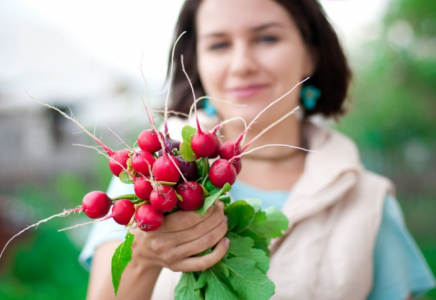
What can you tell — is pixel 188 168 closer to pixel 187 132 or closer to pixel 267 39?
pixel 187 132

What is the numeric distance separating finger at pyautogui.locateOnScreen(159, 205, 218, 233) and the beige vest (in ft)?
1.24

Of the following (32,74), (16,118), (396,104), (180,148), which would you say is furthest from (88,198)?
(16,118)

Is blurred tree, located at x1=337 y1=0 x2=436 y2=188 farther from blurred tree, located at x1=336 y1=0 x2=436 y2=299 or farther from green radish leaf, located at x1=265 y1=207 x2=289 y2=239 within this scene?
green radish leaf, located at x1=265 y1=207 x2=289 y2=239

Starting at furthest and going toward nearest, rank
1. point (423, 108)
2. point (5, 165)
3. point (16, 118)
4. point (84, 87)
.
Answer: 1. point (16, 118)
2. point (84, 87)
3. point (5, 165)
4. point (423, 108)

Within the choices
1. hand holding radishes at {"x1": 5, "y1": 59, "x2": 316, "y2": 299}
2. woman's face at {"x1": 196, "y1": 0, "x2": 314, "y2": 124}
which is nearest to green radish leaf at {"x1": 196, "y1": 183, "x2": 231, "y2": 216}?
hand holding radishes at {"x1": 5, "y1": 59, "x2": 316, "y2": 299}

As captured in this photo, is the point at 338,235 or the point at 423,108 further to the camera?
the point at 423,108

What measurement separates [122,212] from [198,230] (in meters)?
0.14

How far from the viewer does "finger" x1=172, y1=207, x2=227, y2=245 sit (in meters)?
0.81

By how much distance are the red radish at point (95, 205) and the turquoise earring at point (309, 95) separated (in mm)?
939

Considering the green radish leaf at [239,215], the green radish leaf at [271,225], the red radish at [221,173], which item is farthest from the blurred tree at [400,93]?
the red radish at [221,173]

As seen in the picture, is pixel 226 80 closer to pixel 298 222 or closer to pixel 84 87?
pixel 298 222

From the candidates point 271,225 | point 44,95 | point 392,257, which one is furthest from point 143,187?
point 44,95

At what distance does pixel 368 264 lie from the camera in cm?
123

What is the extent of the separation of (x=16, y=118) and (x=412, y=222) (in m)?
5.29
